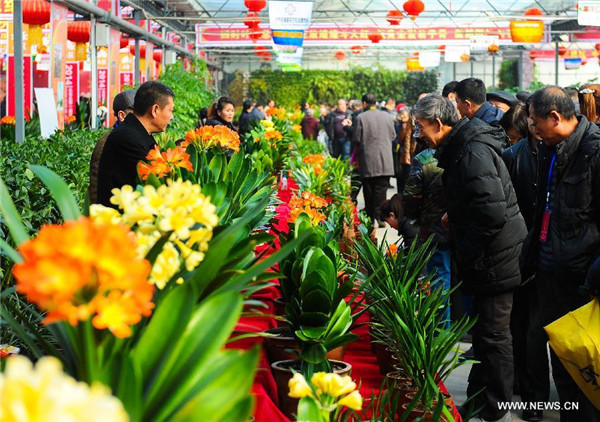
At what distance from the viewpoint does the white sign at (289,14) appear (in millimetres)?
15922

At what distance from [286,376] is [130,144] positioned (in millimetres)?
1822

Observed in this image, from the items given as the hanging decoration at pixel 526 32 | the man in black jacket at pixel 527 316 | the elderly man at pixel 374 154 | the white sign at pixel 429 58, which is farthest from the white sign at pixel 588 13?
the man in black jacket at pixel 527 316

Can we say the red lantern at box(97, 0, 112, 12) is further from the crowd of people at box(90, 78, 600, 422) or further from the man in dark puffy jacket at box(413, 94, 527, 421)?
the man in dark puffy jacket at box(413, 94, 527, 421)

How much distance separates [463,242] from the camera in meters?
3.98

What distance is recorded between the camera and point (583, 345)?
3.24 meters

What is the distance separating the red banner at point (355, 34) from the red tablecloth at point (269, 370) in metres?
21.0

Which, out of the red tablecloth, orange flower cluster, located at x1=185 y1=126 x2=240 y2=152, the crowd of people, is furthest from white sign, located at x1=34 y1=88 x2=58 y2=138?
the red tablecloth

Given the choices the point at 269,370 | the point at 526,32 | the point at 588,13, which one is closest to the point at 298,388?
the point at 269,370

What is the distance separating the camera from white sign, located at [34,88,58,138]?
839 cm

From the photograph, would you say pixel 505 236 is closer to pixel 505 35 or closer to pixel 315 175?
pixel 315 175

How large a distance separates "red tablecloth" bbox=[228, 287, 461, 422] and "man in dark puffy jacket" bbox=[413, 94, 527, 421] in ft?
2.05

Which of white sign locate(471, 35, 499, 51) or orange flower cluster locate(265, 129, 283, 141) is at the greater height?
white sign locate(471, 35, 499, 51)

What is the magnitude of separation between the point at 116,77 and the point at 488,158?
1115 cm

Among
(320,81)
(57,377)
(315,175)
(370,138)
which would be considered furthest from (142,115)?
(320,81)
